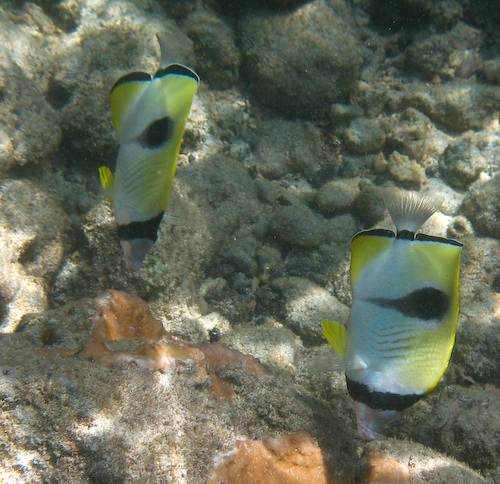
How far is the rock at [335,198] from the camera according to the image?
4.30 metres

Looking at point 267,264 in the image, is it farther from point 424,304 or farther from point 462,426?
point 424,304

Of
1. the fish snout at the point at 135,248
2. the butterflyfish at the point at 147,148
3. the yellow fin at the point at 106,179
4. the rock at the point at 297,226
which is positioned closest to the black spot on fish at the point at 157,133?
the butterflyfish at the point at 147,148

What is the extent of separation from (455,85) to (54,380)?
6017 millimetres

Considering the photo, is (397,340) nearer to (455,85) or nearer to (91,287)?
(91,287)

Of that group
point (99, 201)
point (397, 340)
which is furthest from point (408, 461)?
point (99, 201)

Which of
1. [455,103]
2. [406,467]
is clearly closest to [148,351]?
[406,467]

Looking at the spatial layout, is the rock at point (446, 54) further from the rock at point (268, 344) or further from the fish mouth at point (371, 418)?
the fish mouth at point (371, 418)

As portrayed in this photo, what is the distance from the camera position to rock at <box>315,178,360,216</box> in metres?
4.30

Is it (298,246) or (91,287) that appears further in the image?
(298,246)

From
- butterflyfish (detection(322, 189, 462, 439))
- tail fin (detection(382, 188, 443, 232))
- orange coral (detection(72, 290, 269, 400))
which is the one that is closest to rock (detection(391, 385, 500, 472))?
orange coral (detection(72, 290, 269, 400))

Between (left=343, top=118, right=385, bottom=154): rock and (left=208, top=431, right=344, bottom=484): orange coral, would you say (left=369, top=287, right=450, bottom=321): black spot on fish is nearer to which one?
(left=208, top=431, right=344, bottom=484): orange coral

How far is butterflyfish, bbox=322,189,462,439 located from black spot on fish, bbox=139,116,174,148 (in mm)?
888

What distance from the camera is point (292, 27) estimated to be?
488 centimetres

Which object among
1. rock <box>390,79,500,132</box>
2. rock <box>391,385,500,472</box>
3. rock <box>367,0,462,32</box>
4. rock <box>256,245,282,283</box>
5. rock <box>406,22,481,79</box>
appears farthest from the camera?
rock <box>367,0,462,32</box>
